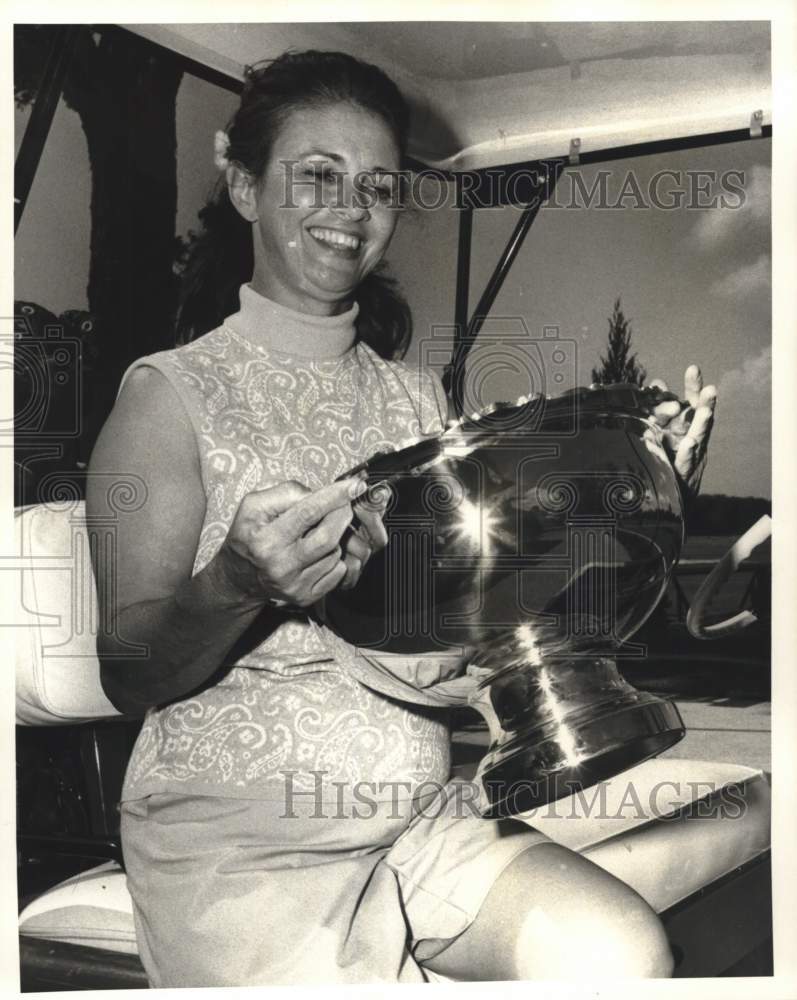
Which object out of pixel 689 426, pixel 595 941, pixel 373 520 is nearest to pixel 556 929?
pixel 595 941

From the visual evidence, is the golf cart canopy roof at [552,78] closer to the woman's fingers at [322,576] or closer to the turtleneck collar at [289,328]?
the turtleneck collar at [289,328]

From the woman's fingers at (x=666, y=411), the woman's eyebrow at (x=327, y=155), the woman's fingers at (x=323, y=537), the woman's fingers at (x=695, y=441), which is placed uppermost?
the woman's eyebrow at (x=327, y=155)

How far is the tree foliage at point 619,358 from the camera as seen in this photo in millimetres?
1216

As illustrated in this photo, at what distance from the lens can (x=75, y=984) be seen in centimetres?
119

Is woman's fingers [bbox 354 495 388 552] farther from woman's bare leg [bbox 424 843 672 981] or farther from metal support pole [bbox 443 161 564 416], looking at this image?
woman's bare leg [bbox 424 843 672 981]

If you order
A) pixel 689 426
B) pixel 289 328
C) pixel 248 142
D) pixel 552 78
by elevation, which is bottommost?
pixel 689 426

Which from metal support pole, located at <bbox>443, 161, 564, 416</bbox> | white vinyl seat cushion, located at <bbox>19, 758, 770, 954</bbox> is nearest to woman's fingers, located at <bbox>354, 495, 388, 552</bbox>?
metal support pole, located at <bbox>443, 161, 564, 416</bbox>

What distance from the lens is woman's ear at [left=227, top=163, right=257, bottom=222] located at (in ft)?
3.80

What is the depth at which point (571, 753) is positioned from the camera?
1.16 m

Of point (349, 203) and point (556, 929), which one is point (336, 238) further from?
point (556, 929)

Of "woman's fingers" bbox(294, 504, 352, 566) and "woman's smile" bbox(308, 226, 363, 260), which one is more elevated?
"woman's smile" bbox(308, 226, 363, 260)

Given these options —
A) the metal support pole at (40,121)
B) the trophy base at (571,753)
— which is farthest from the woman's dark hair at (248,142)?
the trophy base at (571,753)

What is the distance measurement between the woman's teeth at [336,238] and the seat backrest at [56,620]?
1.35 feet

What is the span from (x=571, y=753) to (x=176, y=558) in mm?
494
